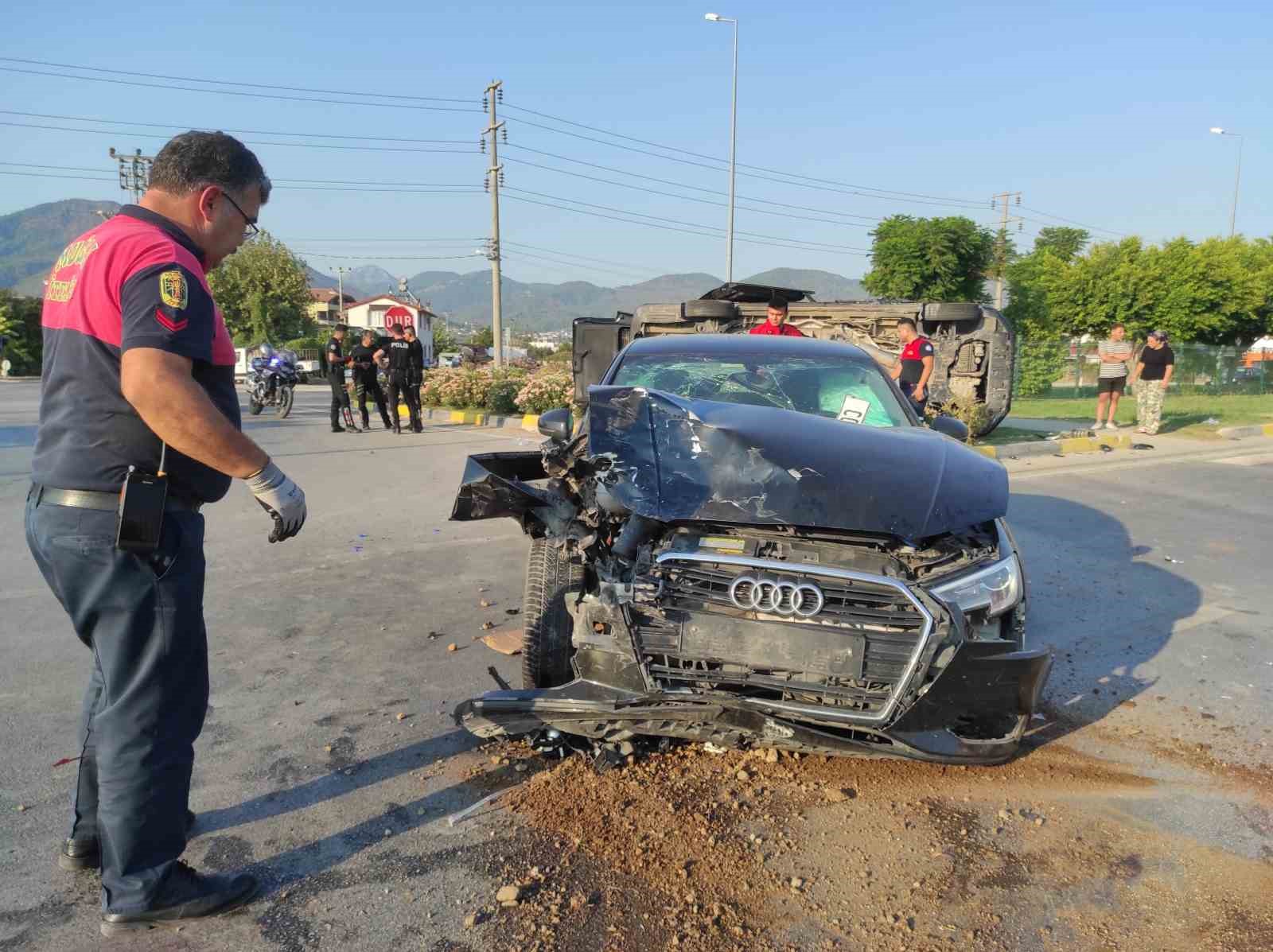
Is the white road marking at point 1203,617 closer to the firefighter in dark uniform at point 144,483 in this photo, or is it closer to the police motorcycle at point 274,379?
the firefighter in dark uniform at point 144,483

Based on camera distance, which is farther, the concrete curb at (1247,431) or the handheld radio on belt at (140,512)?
the concrete curb at (1247,431)

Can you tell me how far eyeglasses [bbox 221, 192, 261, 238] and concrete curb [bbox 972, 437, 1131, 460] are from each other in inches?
402

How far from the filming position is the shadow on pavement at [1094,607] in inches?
159

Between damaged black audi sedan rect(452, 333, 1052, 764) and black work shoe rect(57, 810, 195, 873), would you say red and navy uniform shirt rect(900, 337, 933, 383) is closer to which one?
damaged black audi sedan rect(452, 333, 1052, 764)

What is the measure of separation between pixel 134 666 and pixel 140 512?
41cm

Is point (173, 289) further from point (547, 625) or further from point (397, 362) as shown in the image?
point (397, 362)

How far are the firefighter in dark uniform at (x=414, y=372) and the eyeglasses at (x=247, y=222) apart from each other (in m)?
10.7

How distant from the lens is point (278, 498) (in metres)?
2.36

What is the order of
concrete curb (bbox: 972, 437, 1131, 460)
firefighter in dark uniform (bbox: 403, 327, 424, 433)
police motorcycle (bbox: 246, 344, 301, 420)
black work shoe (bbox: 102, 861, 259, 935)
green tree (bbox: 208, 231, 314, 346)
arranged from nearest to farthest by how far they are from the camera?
black work shoe (bbox: 102, 861, 259, 935) < concrete curb (bbox: 972, 437, 1131, 460) < firefighter in dark uniform (bbox: 403, 327, 424, 433) < police motorcycle (bbox: 246, 344, 301, 420) < green tree (bbox: 208, 231, 314, 346)

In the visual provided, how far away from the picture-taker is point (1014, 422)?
16.9 m

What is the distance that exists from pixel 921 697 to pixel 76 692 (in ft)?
11.5

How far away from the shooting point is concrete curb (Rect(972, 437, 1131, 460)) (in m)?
11.6

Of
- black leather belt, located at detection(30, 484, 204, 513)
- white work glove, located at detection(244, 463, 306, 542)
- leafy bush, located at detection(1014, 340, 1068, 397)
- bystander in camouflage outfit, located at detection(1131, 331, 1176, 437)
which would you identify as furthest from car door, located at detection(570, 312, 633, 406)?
leafy bush, located at detection(1014, 340, 1068, 397)

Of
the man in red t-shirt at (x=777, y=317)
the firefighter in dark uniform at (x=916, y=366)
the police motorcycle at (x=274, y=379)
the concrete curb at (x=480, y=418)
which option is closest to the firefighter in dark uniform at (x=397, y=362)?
the concrete curb at (x=480, y=418)
